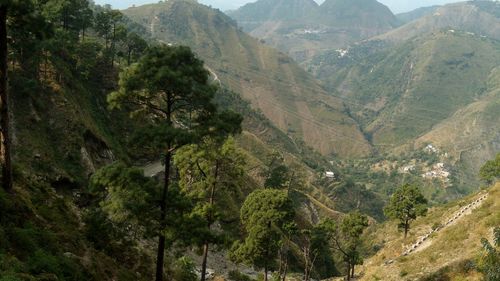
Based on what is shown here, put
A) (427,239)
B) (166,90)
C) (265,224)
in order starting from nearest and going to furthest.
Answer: (166,90) < (265,224) < (427,239)

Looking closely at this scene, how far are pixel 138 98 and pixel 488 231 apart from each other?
3242 cm

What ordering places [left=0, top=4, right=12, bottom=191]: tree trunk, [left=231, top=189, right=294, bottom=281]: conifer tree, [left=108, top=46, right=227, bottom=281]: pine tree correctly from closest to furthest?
[left=108, top=46, right=227, bottom=281]: pine tree
[left=0, top=4, right=12, bottom=191]: tree trunk
[left=231, top=189, right=294, bottom=281]: conifer tree

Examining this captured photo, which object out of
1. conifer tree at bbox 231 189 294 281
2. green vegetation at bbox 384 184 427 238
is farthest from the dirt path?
green vegetation at bbox 384 184 427 238

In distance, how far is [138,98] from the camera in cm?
2488

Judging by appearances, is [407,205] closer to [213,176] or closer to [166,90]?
[213,176]

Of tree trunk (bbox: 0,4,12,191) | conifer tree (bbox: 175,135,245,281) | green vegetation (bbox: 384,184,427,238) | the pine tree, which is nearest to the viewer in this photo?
the pine tree

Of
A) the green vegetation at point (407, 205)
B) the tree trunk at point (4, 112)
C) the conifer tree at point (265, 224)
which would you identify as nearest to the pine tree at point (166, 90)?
the tree trunk at point (4, 112)

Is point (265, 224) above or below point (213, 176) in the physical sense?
below

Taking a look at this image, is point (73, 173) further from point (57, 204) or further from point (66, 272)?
point (66, 272)

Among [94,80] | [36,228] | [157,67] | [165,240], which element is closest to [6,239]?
[36,228]

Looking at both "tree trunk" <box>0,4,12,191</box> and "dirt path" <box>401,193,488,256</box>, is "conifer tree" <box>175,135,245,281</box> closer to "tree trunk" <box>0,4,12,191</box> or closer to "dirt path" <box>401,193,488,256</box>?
"tree trunk" <box>0,4,12,191</box>

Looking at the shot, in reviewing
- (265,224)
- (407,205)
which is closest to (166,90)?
(265,224)

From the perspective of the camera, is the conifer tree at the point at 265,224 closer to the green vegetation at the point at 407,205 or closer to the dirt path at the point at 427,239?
the dirt path at the point at 427,239

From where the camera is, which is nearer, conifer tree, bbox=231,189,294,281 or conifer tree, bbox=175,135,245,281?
conifer tree, bbox=175,135,245,281
